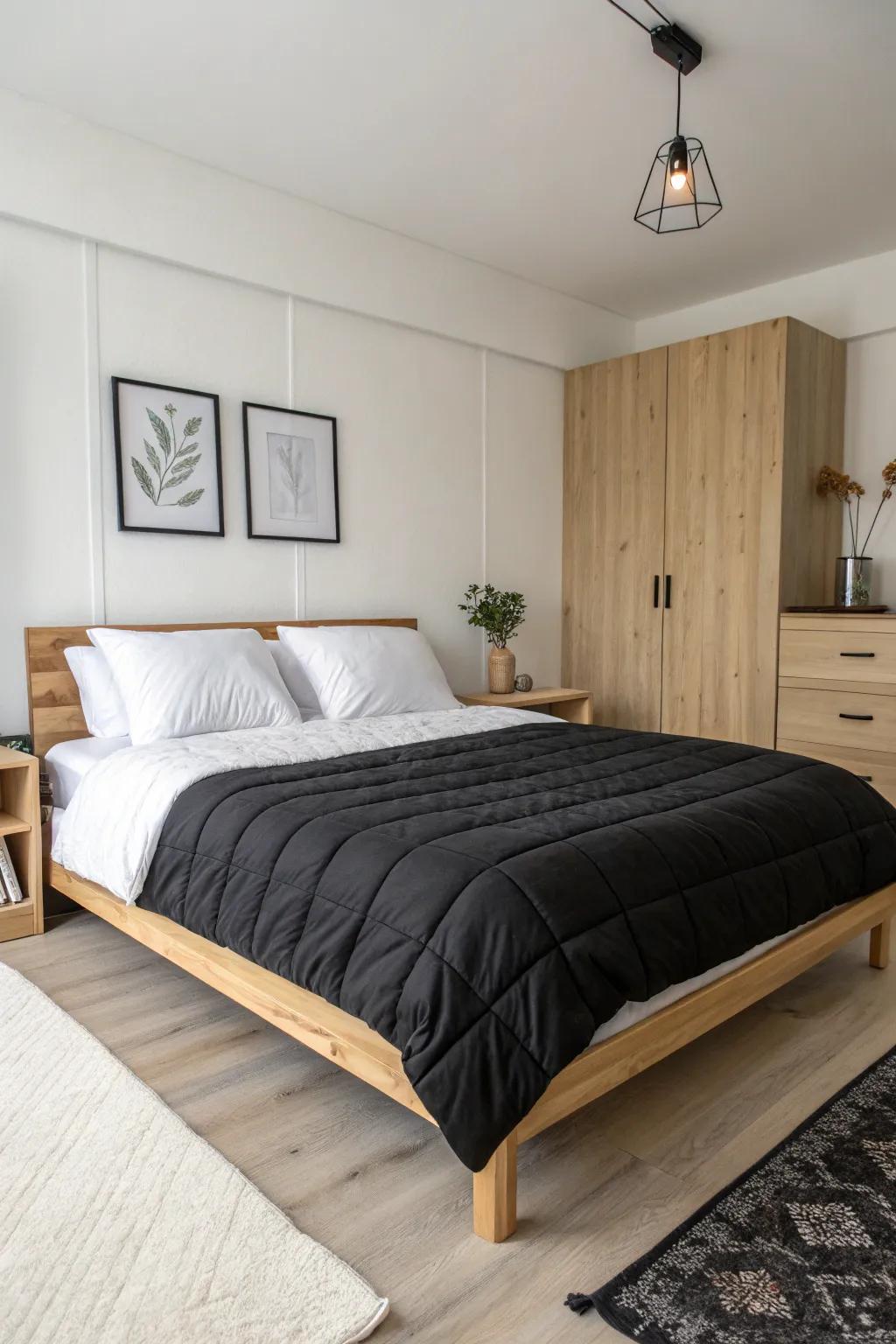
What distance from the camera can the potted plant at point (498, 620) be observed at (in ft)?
14.7

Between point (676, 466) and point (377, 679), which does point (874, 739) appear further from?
point (377, 679)

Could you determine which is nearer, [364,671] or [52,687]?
[52,687]

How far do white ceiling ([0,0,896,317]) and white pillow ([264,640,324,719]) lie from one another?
1.73m

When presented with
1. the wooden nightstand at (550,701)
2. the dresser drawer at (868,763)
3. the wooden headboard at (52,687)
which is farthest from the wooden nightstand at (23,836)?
the dresser drawer at (868,763)

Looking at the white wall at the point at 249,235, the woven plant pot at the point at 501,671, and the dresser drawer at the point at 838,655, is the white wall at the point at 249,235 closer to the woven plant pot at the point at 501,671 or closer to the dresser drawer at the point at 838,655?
the woven plant pot at the point at 501,671

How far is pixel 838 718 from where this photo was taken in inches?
155

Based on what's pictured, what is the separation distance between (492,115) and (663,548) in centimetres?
218

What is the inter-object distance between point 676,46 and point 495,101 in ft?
2.05

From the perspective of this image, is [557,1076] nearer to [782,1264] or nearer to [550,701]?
[782,1264]

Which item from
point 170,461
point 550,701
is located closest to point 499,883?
point 170,461

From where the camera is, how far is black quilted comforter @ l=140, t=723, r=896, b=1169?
1.51m

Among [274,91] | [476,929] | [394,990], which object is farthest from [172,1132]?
[274,91]

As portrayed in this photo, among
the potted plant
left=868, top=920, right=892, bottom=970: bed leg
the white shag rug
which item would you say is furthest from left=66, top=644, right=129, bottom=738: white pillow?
left=868, top=920, right=892, bottom=970: bed leg

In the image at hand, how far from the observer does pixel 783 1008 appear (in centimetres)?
238
